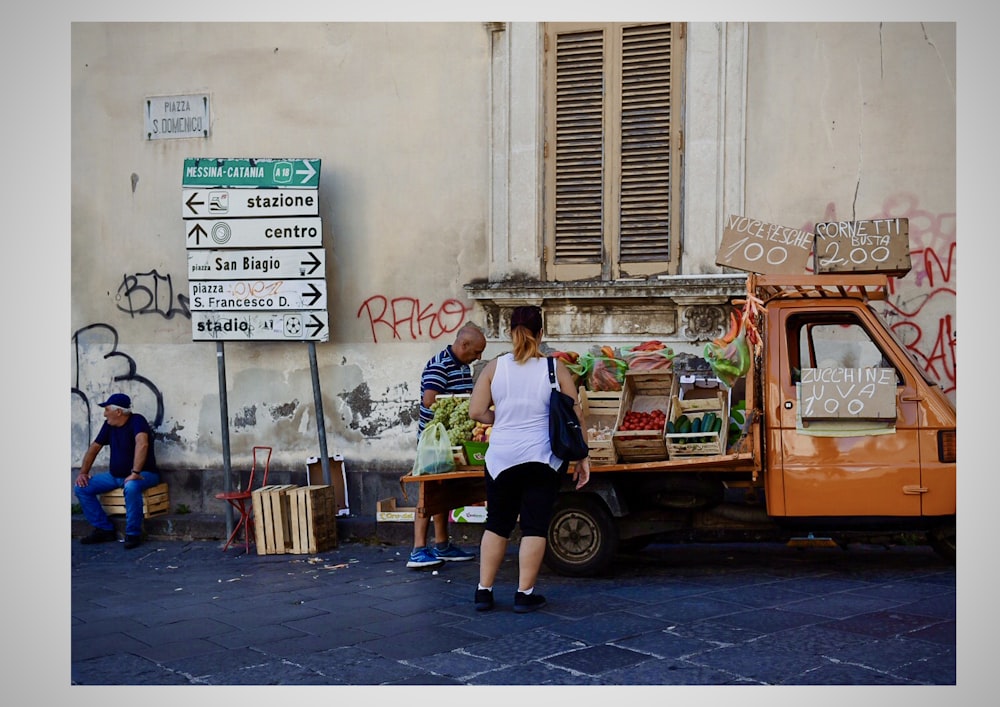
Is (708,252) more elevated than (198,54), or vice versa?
(198,54)

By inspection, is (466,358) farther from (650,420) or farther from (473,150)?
(473,150)

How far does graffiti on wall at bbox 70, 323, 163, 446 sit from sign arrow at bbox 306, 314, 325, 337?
172 cm

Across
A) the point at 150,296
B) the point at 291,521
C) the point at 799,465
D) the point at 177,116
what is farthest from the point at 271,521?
the point at 799,465

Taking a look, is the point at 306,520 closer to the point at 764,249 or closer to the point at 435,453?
the point at 435,453

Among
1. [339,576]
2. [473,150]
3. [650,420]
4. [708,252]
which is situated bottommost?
[339,576]

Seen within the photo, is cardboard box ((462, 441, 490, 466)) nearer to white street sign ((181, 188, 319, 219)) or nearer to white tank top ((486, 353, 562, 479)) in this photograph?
white tank top ((486, 353, 562, 479))

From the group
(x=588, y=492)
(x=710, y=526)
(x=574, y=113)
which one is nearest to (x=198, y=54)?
(x=574, y=113)

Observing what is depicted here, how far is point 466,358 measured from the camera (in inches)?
285

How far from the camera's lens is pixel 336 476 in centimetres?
902

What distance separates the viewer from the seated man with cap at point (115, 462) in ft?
28.7

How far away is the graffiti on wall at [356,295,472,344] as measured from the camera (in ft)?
29.2

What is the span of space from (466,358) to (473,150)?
239cm

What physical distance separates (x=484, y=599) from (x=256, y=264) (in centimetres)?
404

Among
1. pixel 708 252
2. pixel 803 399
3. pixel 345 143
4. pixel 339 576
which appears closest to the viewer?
pixel 803 399
